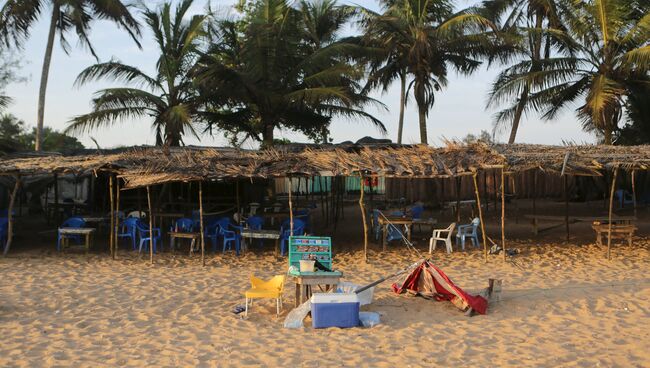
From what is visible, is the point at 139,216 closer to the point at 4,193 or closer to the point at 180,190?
the point at 180,190

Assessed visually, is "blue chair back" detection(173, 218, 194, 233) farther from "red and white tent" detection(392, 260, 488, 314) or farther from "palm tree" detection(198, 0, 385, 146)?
"red and white tent" detection(392, 260, 488, 314)

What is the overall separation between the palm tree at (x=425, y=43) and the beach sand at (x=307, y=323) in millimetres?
8503

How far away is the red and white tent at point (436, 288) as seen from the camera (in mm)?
7359

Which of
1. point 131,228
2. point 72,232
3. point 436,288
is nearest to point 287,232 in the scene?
point 131,228

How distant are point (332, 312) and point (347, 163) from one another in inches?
190

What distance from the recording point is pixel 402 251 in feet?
40.3

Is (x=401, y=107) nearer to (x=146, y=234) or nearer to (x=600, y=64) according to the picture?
(x=600, y=64)

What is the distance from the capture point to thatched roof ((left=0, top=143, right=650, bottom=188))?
430 inches

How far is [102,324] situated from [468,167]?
22.5ft

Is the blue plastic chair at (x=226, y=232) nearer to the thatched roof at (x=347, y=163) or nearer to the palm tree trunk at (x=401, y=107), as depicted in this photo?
the thatched roof at (x=347, y=163)

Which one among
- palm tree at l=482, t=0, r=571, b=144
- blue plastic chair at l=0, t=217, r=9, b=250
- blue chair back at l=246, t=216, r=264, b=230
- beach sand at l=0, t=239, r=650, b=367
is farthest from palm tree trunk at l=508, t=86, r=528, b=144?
blue plastic chair at l=0, t=217, r=9, b=250

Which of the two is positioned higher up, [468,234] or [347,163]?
[347,163]

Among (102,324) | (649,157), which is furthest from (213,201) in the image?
(649,157)

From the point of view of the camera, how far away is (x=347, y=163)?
36.8 feet
